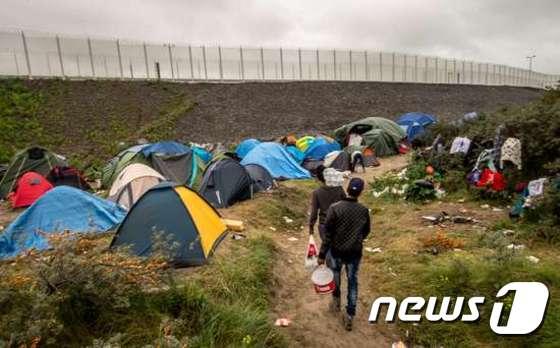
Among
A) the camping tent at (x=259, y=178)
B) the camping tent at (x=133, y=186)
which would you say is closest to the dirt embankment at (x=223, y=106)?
the camping tent at (x=259, y=178)

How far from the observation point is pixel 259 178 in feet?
35.6

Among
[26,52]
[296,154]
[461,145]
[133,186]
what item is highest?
[26,52]

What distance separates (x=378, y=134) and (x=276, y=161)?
660 cm

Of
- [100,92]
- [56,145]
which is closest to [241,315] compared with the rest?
[56,145]

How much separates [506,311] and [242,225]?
478cm

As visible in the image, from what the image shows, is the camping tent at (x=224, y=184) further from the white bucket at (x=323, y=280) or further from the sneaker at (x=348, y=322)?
the sneaker at (x=348, y=322)

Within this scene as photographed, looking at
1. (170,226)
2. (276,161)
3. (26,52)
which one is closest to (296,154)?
(276,161)

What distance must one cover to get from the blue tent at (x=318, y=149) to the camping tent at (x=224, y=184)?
6.48m

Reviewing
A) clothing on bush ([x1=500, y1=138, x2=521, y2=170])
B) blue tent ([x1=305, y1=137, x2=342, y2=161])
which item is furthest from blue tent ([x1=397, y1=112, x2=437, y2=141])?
clothing on bush ([x1=500, y1=138, x2=521, y2=170])

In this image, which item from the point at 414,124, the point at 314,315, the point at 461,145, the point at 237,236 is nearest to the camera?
the point at 314,315

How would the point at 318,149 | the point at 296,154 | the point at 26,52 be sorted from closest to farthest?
the point at 296,154, the point at 318,149, the point at 26,52

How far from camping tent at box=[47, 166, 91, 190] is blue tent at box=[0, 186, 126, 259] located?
15.0 ft

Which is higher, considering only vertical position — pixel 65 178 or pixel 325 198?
pixel 325 198

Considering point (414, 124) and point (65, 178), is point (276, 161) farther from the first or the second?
point (414, 124)
